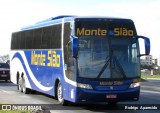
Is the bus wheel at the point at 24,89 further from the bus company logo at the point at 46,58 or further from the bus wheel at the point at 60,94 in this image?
the bus wheel at the point at 60,94

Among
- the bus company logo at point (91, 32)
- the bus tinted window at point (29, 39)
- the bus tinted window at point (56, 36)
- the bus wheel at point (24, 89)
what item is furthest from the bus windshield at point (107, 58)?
the bus wheel at point (24, 89)

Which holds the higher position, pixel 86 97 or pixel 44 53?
pixel 44 53

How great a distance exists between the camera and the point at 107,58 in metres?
15.0

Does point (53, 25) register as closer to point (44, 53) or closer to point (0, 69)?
point (44, 53)

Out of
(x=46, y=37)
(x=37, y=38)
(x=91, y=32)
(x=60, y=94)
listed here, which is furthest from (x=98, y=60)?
(x=37, y=38)

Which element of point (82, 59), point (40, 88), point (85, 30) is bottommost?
point (40, 88)

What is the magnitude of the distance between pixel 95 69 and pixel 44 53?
16.6 feet

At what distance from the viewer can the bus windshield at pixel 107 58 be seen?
1487 cm

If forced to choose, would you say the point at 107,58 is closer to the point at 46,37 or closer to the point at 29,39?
the point at 46,37

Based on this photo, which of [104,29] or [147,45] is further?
[104,29]

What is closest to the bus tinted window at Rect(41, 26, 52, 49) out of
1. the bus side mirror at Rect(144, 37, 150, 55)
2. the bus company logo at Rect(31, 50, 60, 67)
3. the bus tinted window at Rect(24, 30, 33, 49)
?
the bus company logo at Rect(31, 50, 60, 67)

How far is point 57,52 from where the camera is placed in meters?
17.4

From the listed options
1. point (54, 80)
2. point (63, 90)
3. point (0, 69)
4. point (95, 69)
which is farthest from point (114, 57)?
point (0, 69)

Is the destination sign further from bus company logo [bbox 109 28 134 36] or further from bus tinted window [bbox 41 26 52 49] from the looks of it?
bus tinted window [bbox 41 26 52 49]
